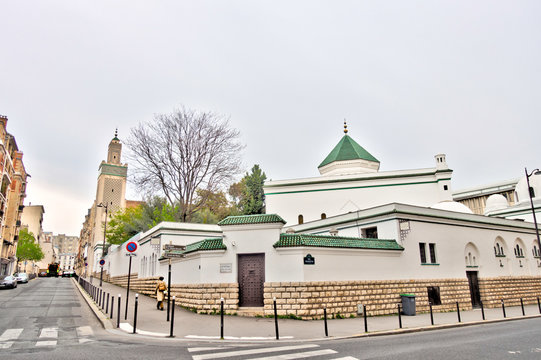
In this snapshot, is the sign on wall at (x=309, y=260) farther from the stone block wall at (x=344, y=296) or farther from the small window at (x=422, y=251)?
the small window at (x=422, y=251)

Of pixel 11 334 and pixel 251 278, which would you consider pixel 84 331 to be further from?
pixel 251 278

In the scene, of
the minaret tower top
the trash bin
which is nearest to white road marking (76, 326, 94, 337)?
the trash bin

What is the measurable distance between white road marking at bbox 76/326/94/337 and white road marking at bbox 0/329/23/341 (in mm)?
1484

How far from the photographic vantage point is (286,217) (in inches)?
1184

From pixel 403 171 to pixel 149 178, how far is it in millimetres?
20384

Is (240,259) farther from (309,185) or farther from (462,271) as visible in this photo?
(309,185)

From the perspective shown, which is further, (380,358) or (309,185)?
(309,185)

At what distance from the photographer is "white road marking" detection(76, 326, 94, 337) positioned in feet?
32.9

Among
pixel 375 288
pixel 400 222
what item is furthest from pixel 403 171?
pixel 375 288

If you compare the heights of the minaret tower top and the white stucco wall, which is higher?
the minaret tower top

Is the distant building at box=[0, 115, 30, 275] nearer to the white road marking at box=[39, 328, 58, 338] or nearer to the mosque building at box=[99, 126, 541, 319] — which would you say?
the mosque building at box=[99, 126, 541, 319]

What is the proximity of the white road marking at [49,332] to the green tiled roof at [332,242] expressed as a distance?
7819 mm

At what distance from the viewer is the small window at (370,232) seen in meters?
19.2

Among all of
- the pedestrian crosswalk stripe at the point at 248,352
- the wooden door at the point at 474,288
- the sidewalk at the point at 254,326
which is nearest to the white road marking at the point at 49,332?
the sidewalk at the point at 254,326
